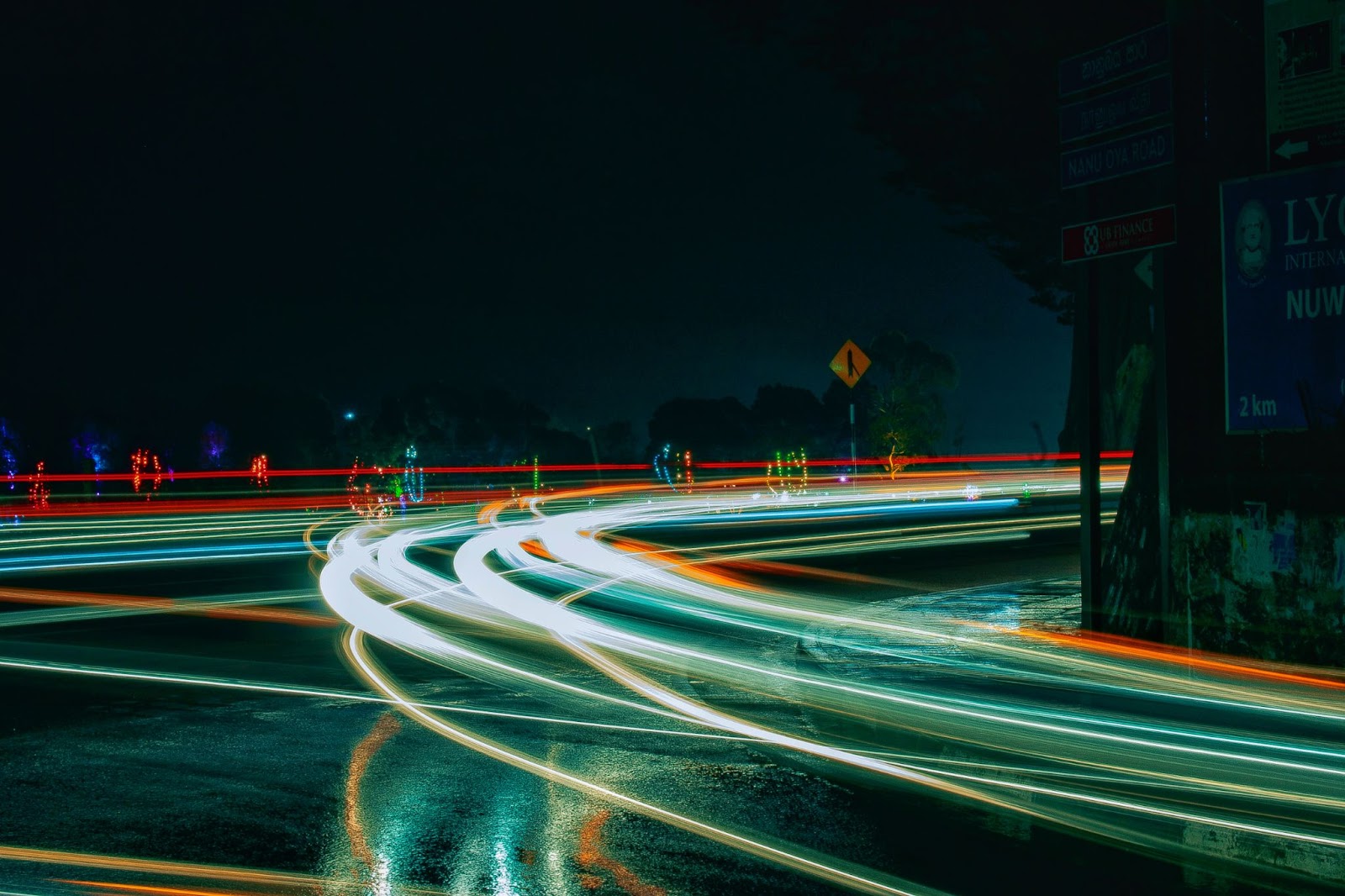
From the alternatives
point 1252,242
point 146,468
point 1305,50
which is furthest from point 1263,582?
point 146,468

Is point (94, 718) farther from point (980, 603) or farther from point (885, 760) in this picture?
point (980, 603)

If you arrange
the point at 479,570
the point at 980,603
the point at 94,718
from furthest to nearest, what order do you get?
the point at 479,570, the point at 980,603, the point at 94,718

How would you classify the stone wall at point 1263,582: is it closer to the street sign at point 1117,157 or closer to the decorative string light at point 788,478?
the street sign at point 1117,157

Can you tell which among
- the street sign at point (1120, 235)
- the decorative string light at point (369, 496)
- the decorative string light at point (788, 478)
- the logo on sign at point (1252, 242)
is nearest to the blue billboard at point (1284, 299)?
the logo on sign at point (1252, 242)

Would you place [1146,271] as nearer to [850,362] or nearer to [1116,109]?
[1116,109]

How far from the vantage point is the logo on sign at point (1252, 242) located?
9.39 meters

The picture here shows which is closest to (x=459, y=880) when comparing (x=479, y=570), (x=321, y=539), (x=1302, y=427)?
(x=1302, y=427)

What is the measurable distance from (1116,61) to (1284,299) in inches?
97.0

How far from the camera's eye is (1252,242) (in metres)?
9.48

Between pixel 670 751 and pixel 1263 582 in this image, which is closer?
pixel 670 751

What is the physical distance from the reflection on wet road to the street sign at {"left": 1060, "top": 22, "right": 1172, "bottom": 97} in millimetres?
4596

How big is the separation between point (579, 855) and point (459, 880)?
0.55m

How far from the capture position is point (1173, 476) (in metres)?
10.0

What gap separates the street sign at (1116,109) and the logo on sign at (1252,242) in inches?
41.3
